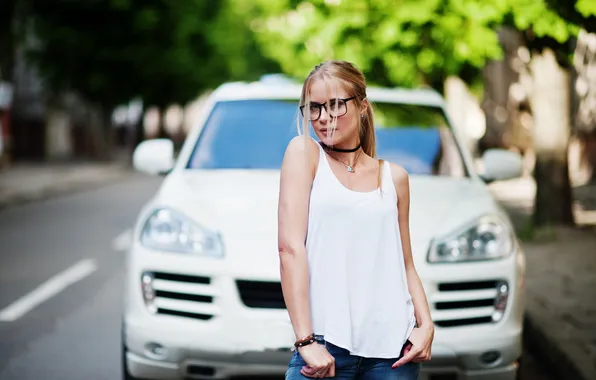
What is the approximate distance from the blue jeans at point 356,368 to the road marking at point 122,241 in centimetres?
844

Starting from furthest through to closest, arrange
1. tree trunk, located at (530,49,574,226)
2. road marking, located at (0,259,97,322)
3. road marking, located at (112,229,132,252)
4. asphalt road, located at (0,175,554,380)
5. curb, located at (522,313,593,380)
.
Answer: tree trunk, located at (530,49,574,226), road marking, located at (112,229,132,252), road marking, located at (0,259,97,322), asphalt road, located at (0,175,554,380), curb, located at (522,313,593,380)

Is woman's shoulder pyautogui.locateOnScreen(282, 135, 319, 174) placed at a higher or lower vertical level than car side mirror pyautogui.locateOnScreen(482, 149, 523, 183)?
higher

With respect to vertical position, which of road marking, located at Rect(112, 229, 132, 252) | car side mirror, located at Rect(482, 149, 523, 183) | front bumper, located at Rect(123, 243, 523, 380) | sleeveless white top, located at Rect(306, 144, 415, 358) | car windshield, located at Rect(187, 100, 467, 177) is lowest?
road marking, located at Rect(112, 229, 132, 252)

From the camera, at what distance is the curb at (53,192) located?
58.8 feet

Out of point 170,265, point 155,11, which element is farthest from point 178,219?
point 155,11

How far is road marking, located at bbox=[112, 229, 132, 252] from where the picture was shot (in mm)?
11189

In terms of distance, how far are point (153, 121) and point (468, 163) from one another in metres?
79.8

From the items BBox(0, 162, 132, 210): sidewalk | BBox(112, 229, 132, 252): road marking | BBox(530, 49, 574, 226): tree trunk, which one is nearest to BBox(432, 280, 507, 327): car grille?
BBox(112, 229, 132, 252): road marking

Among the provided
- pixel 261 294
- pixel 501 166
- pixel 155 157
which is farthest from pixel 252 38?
pixel 261 294

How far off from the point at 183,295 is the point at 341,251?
1977 millimetres

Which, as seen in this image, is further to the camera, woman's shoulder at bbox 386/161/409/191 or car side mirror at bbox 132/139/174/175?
car side mirror at bbox 132/139/174/175

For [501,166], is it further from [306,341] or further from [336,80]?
[306,341]

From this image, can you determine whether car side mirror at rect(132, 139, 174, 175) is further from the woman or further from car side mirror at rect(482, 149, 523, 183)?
the woman

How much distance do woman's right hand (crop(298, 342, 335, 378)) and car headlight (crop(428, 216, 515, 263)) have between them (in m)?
1.93
